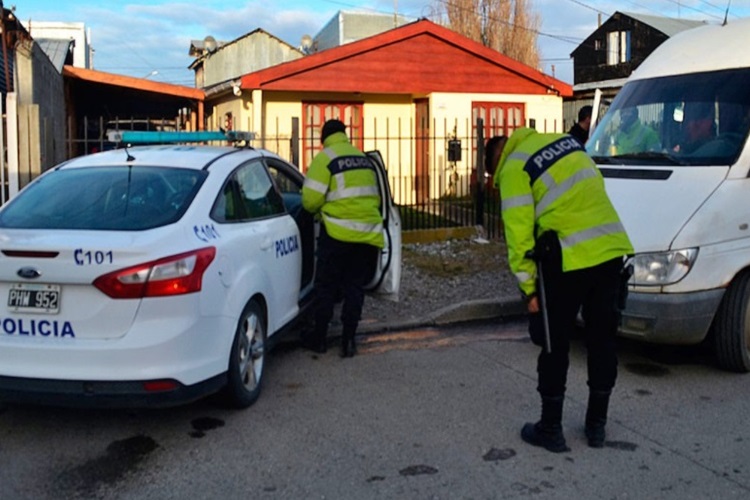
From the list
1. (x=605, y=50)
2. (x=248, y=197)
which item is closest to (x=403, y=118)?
(x=248, y=197)

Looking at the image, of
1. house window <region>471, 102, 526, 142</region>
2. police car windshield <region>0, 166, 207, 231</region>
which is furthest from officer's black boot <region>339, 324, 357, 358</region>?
house window <region>471, 102, 526, 142</region>

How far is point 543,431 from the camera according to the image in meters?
4.42

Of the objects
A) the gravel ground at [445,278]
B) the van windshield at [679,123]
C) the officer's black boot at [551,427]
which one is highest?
the van windshield at [679,123]

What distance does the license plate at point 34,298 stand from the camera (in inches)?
164

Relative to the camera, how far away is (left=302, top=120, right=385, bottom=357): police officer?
6059 millimetres

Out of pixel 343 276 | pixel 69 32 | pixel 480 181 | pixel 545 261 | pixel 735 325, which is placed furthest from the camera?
pixel 69 32

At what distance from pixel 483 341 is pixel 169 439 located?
3083mm

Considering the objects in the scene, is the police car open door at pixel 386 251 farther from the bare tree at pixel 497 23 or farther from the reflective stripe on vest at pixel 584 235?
the bare tree at pixel 497 23

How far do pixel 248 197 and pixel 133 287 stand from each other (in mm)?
1490

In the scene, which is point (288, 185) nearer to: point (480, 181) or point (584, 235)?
point (584, 235)

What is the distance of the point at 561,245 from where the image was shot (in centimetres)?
422

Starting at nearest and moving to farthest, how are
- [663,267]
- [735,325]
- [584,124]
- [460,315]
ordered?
[663,267]
[735,325]
[460,315]
[584,124]

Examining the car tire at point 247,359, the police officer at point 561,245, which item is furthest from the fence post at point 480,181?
the police officer at point 561,245

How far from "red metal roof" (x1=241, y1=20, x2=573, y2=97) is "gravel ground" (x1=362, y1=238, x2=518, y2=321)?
672 cm
